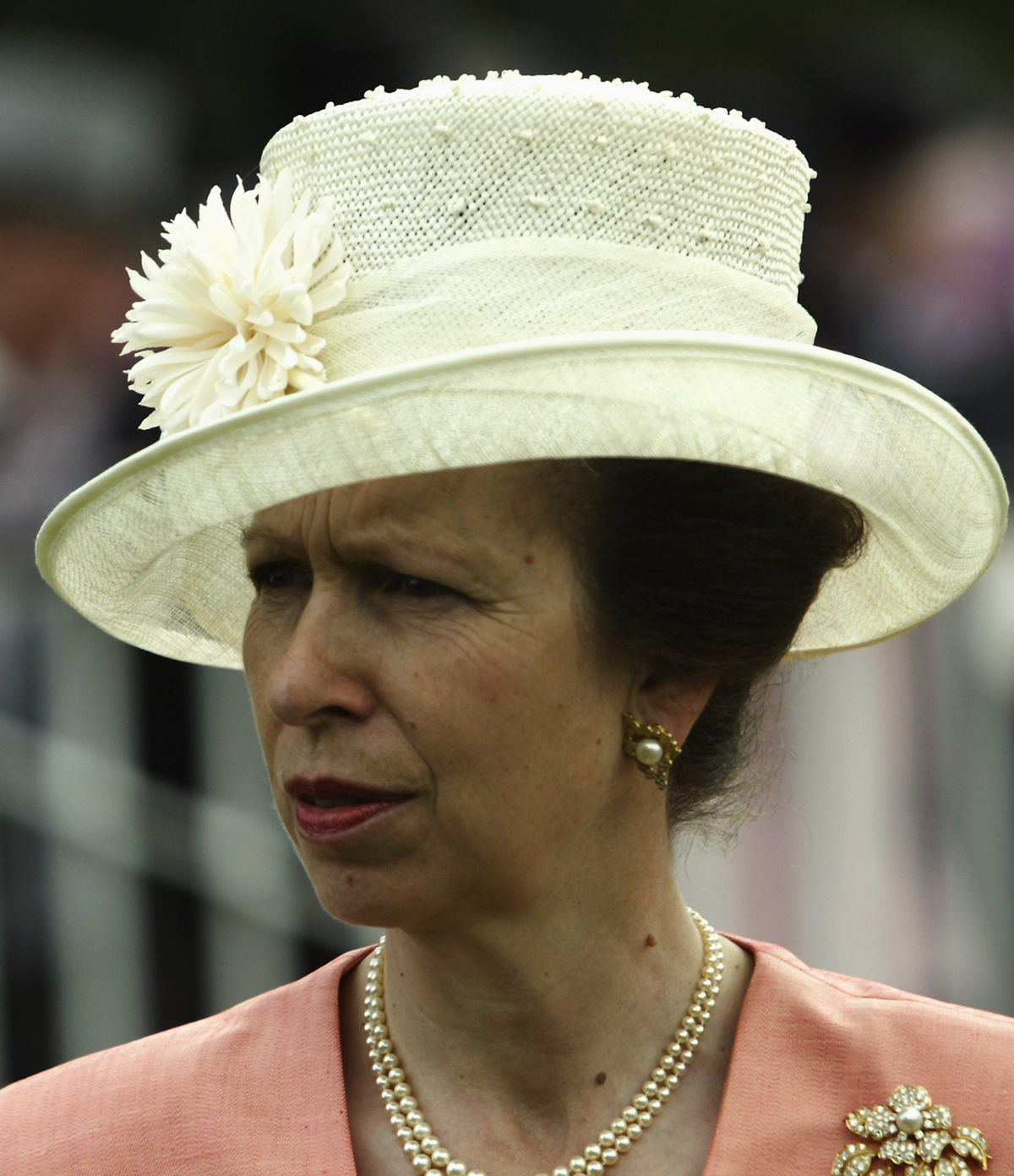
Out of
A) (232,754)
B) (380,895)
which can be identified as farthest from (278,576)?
(232,754)

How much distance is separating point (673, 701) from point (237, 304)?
31.8 inches

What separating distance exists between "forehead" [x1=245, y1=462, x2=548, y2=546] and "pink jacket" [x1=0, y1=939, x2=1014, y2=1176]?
2.50ft

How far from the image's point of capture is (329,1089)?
2404 millimetres

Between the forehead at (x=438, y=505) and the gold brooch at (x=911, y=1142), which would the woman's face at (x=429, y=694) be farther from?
the gold brooch at (x=911, y=1142)

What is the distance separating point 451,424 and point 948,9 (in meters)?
8.99

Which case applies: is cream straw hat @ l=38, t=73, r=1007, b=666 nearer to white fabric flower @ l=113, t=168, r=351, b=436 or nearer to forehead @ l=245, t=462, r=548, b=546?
white fabric flower @ l=113, t=168, r=351, b=436

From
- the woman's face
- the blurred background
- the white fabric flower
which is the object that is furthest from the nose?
the blurred background

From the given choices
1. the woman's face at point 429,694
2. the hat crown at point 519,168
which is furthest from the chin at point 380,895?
the hat crown at point 519,168

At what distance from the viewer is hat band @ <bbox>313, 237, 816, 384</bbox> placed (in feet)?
7.23

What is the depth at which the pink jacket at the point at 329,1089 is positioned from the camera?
7.58 feet

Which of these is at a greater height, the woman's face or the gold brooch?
the woman's face

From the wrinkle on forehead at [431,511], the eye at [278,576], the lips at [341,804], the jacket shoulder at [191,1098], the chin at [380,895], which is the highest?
the wrinkle on forehead at [431,511]

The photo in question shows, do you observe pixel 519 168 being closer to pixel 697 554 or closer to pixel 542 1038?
pixel 697 554

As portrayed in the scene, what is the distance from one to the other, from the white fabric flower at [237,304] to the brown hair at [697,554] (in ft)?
1.24
